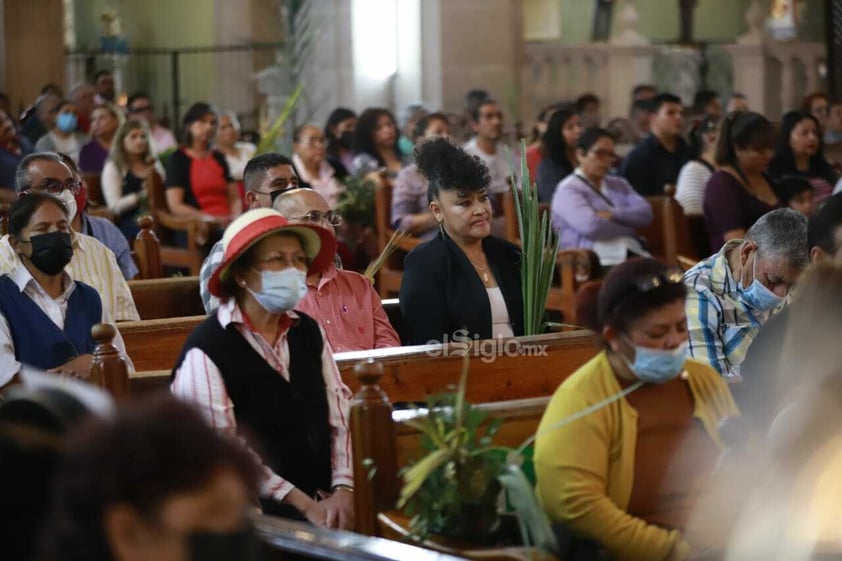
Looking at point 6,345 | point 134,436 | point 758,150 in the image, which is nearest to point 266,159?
point 6,345

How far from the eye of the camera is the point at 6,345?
4680 mm

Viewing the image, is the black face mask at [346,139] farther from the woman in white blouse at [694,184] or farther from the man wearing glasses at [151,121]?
the woman in white blouse at [694,184]

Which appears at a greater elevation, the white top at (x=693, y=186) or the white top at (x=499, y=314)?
the white top at (x=693, y=186)

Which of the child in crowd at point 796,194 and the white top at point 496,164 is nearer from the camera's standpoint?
the child in crowd at point 796,194

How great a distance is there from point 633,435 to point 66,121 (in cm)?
907

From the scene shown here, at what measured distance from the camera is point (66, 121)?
11.7 m

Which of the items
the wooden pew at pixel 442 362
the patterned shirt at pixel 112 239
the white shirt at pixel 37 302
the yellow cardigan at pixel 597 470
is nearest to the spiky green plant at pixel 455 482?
the yellow cardigan at pixel 597 470

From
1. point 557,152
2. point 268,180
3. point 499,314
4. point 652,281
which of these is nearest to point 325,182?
point 557,152

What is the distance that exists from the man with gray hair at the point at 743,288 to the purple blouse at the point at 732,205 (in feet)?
8.77

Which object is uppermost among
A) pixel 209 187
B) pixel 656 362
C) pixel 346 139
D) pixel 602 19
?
pixel 602 19

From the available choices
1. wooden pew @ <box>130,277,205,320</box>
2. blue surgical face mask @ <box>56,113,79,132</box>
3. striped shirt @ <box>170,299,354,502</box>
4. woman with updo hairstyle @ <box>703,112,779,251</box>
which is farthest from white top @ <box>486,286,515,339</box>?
blue surgical face mask @ <box>56,113,79,132</box>

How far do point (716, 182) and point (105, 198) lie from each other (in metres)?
4.11

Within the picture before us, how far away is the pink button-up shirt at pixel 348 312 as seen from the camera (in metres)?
5.02

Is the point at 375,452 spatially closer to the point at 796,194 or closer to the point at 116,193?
the point at 796,194
